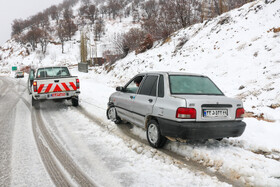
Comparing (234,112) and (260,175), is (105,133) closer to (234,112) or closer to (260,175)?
(234,112)

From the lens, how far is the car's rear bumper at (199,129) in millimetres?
3498

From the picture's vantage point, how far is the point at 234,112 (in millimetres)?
3885

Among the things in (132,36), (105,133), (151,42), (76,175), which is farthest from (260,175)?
(132,36)

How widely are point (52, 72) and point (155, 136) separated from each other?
22.5 feet

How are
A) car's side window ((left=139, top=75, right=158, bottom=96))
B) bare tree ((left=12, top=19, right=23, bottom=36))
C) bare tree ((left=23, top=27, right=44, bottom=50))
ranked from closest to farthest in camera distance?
car's side window ((left=139, top=75, right=158, bottom=96)), bare tree ((left=23, top=27, right=44, bottom=50)), bare tree ((left=12, top=19, right=23, bottom=36))

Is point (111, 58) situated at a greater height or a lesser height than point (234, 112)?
greater

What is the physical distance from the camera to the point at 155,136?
415cm

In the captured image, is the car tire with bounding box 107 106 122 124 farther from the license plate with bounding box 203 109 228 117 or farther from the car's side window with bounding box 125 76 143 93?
the license plate with bounding box 203 109 228 117

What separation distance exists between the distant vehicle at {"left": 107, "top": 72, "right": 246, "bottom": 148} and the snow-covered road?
16.8 inches

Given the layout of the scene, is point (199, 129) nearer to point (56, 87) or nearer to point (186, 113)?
point (186, 113)

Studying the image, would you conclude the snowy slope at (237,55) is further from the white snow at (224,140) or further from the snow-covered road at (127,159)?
the snow-covered road at (127,159)

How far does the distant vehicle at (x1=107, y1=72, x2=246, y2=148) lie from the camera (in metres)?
3.55

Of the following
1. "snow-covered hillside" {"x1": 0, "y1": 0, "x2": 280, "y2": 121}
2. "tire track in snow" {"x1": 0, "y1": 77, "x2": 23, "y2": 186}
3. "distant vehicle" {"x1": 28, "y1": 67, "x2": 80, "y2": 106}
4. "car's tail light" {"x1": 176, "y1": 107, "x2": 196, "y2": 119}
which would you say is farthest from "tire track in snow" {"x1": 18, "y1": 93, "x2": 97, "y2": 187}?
"snow-covered hillside" {"x1": 0, "y1": 0, "x2": 280, "y2": 121}

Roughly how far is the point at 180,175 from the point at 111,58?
2468 cm
